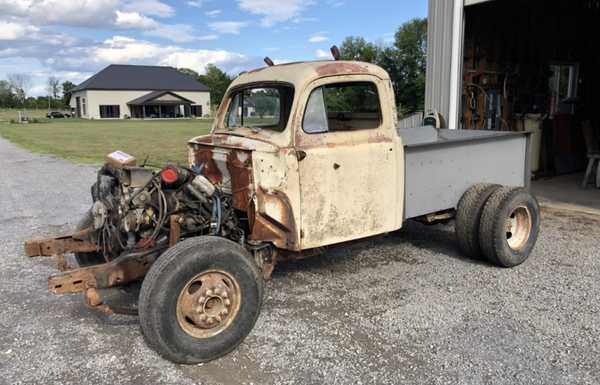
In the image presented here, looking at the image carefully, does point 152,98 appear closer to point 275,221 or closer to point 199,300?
point 275,221

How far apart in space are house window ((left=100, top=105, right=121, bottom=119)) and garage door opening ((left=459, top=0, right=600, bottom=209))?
220 ft

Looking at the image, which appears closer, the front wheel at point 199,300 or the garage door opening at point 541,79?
the front wheel at point 199,300

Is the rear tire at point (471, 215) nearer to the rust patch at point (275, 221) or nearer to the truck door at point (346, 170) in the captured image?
the truck door at point (346, 170)

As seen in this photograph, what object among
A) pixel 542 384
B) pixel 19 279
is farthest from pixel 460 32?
pixel 19 279

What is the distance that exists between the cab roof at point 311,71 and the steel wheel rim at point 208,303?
5.64 ft

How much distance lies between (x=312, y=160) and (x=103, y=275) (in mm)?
1779

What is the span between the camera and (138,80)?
74625 millimetres

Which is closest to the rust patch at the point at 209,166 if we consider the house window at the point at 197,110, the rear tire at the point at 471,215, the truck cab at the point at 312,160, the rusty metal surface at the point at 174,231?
the truck cab at the point at 312,160

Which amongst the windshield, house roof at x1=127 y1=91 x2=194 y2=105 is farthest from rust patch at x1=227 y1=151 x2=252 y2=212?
house roof at x1=127 y1=91 x2=194 y2=105

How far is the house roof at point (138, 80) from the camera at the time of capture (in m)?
71.8

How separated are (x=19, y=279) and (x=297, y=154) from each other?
3268 millimetres

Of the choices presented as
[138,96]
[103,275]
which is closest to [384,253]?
[103,275]

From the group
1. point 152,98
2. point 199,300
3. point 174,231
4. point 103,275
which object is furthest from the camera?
point 152,98

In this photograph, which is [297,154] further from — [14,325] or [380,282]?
[14,325]
